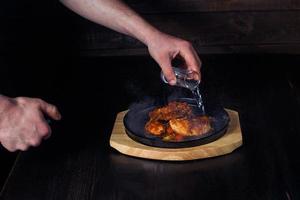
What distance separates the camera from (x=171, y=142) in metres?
1.59

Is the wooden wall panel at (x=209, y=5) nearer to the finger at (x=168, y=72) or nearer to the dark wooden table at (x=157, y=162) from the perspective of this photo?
the dark wooden table at (x=157, y=162)

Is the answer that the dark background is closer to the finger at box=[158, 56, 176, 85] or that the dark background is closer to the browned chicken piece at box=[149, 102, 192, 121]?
the finger at box=[158, 56, 176, 85]

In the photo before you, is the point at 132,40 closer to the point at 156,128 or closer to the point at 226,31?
the point at 226,31

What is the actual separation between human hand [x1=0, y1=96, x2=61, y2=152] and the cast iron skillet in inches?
12.7

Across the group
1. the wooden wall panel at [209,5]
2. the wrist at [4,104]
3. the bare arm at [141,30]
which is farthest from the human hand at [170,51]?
the wooden wall panel at [209,5]

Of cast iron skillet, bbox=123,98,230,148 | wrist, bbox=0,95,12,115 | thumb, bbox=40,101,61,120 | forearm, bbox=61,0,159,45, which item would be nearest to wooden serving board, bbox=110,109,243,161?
cast iron skillet, bbox=123,98,230,148

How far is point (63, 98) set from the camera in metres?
2.14

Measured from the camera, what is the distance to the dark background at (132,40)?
Result: 250cm

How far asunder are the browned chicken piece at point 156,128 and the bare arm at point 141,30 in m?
0.21

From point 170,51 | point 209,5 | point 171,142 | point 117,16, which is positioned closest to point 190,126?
point 171,142

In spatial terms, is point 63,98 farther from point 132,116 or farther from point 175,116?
point 175,116

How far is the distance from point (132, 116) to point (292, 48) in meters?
1.33

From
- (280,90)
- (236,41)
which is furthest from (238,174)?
(236,41)

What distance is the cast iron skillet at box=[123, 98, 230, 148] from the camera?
1.60 m
